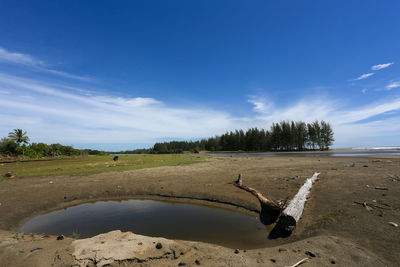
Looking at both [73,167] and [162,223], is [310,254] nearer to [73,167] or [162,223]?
[162,223]

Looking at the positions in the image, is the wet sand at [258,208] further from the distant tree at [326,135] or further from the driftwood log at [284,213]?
the distant tree at [326,135]

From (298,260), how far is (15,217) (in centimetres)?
1477

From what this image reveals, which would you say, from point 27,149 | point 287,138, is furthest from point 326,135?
point 27,149

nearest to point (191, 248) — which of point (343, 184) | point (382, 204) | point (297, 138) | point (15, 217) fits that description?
point (382, 204)

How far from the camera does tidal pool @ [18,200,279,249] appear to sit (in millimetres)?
7023

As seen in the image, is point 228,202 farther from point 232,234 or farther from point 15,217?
point 15,217

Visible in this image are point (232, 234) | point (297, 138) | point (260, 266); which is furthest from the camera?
point (297, 138)

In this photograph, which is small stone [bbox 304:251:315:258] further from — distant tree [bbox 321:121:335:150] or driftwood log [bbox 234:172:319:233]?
distant tree [bbox 321:121:335:150]

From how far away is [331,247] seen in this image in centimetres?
527

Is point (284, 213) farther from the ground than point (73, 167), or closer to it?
farther from the ground

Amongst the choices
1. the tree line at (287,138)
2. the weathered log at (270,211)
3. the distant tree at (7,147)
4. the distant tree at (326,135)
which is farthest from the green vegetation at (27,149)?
the distant tree at (326,135)

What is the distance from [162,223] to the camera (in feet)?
28.2

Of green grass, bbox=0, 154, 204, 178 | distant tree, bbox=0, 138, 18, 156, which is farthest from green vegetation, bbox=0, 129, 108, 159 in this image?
green grass, bbox=0, 154, 204, 178

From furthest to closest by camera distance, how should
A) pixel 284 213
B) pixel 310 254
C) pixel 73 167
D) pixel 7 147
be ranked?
pixel 7 147 → pixel 73 167 → pixel 284 213 → pixel 310 254
